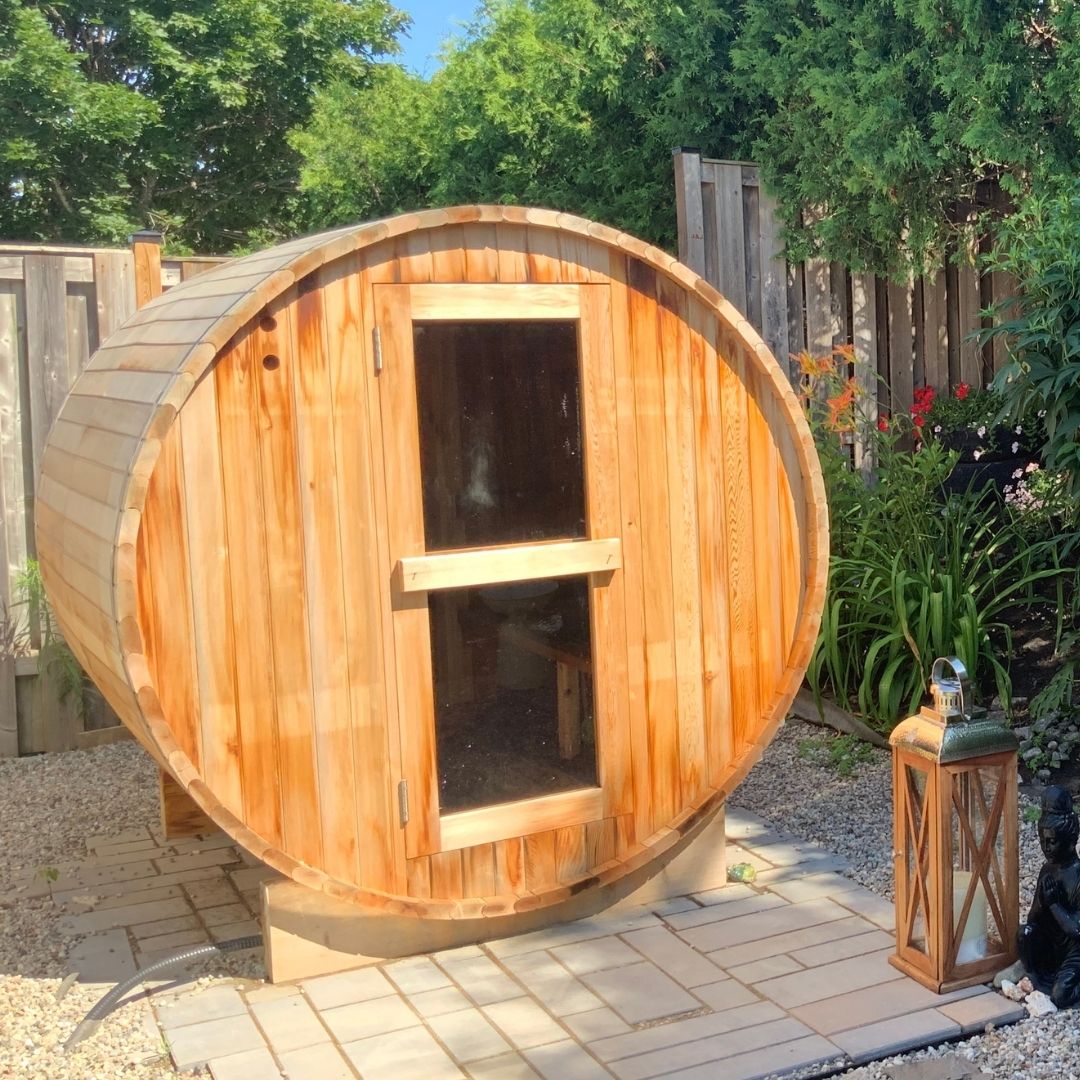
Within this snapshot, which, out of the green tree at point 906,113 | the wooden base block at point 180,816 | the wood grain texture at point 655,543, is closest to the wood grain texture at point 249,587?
the wood grain texture at point 655,543

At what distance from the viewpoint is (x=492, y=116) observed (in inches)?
430

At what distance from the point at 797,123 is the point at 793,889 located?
4720 mm

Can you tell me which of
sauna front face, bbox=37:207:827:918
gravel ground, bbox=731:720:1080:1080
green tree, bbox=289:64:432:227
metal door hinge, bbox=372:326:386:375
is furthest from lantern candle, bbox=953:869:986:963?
green tree, bbox=289:64:432:227

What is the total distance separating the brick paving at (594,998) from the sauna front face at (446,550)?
0.21 metres

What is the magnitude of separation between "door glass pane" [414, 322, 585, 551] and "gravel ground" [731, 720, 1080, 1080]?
156 centimetres

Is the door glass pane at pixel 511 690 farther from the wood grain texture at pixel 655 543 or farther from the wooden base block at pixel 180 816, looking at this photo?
the wooden base block at pixel 180 816

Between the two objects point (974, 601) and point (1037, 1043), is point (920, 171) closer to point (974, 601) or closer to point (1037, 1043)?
point (974, 601)

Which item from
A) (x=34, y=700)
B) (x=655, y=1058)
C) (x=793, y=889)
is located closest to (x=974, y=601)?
(x=793, y=889)

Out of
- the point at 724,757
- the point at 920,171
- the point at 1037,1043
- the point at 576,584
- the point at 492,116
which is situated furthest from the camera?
the point at 492,116

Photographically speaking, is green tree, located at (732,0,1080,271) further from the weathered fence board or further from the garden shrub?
the garden shrub

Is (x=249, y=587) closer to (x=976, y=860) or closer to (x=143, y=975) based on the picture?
(x=143, y=975)

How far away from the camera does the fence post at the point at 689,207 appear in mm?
6805

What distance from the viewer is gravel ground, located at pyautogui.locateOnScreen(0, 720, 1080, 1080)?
302cm

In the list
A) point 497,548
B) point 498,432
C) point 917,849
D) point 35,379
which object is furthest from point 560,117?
point 917,849
